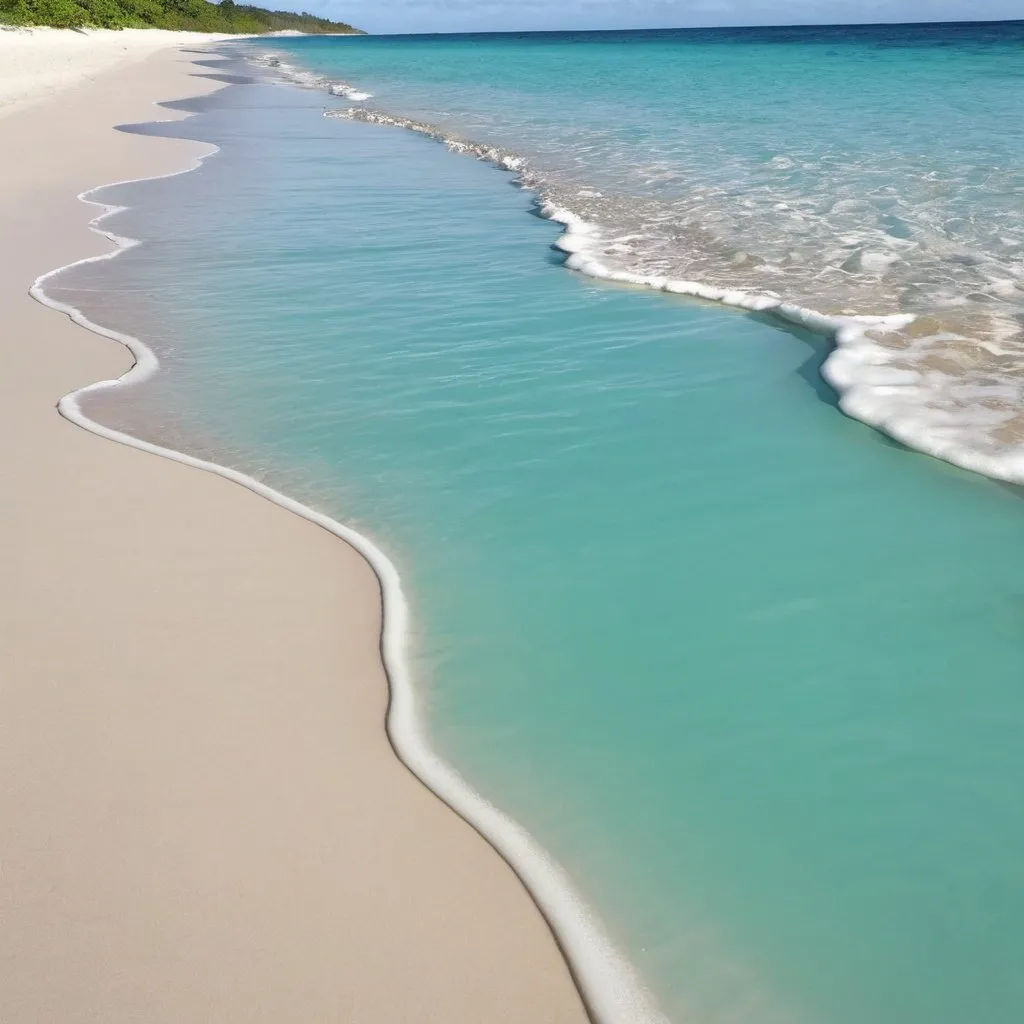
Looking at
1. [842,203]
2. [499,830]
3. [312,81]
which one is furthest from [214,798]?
[312,81]

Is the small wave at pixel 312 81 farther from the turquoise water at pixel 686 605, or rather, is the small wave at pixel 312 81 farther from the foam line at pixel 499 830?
the foam line at pixel 499 830

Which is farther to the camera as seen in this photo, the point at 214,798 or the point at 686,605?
the point at 686,605

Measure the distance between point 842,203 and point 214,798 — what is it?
876 centimetres

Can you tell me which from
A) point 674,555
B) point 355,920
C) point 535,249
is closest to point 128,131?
point 535,249

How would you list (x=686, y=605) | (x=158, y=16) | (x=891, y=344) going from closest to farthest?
(x=686, y=605)
(x=891, y=344)
(x=158, y=16)

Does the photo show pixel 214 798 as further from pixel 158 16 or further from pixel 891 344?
pixel 158 16

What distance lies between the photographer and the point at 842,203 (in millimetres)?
9211

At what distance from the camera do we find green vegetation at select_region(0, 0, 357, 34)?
145 ft

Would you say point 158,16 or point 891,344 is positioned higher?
point 158,16

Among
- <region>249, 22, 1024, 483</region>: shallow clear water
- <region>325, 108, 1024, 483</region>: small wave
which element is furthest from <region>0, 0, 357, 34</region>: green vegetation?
<region>325, 108, 1024, 483</region>: small wave

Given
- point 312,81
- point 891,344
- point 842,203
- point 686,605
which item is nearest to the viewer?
point 686,605

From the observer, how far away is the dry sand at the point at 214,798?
1.86 metres

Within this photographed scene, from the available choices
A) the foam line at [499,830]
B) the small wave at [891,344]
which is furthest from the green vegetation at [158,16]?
the foam line at [499,830]

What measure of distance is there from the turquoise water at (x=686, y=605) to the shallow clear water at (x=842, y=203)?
1.75 ft
